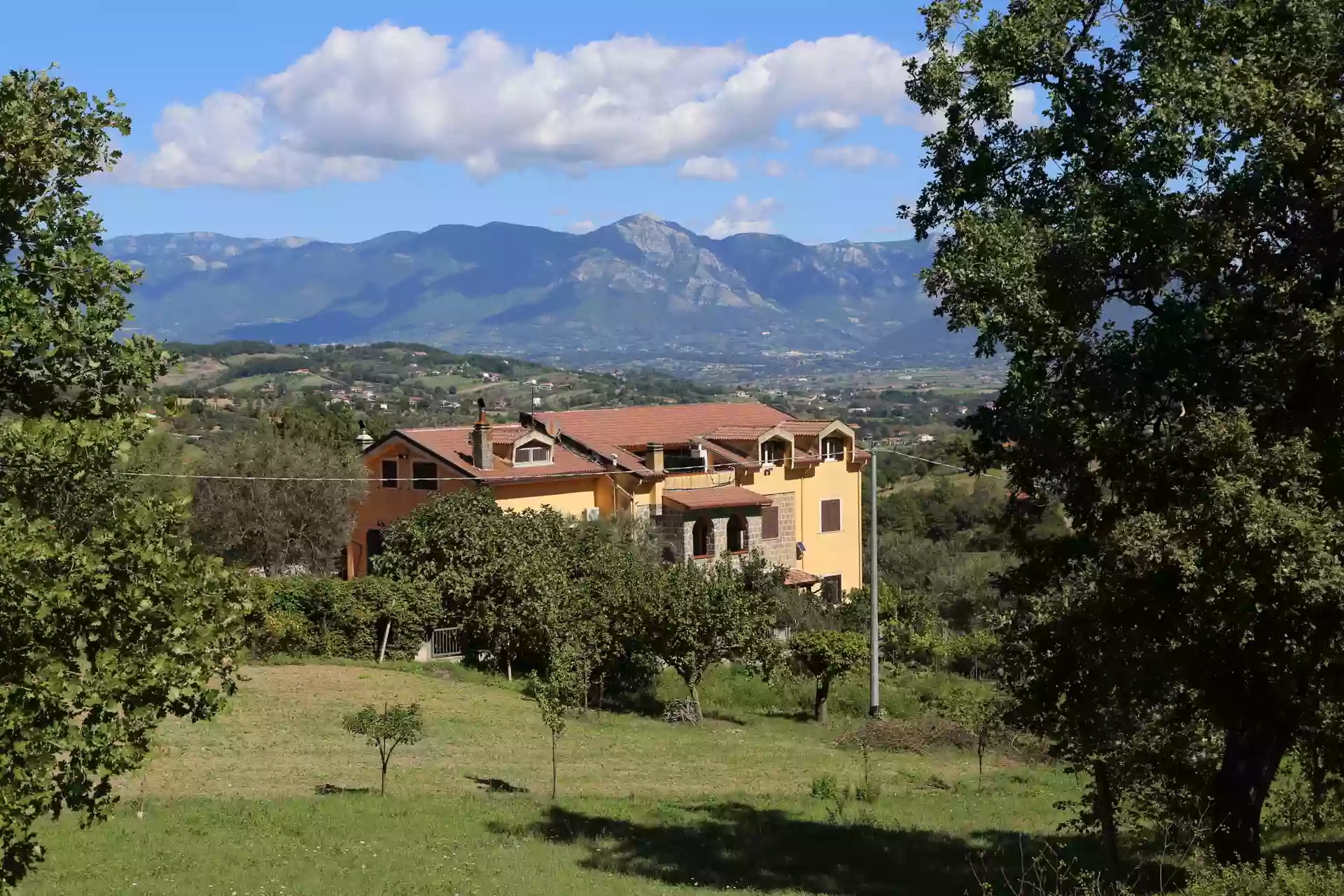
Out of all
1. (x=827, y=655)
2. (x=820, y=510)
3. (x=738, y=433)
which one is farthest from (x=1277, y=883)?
(x=820, y=510)

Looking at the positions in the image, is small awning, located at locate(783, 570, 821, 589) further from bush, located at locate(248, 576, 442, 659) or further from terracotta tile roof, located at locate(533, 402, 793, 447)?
bush, located at locate(248, 576, 442, 659)

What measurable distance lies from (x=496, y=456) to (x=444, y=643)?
10.7 metres

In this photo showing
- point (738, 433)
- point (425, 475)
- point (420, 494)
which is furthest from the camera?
point (738, 433)

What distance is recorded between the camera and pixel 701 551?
49.3 meters

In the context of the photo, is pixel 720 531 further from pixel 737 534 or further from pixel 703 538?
pixel 737 534

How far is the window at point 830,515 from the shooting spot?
55312mm

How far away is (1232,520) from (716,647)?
2544 centimetres

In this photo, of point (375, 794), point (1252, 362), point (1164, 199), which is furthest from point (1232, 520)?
point (375, 794)

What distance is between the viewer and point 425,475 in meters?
48.7

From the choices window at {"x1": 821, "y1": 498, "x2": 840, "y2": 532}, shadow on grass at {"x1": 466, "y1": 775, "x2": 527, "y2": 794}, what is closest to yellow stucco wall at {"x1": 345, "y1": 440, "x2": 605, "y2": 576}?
window at {"x1": 821, "y1": 498, "x2": 840, "y2": 532}

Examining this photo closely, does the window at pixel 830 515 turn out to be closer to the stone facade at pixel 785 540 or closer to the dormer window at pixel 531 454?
the stone facade at pixel 785 540

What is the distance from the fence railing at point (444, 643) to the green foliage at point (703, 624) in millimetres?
6762

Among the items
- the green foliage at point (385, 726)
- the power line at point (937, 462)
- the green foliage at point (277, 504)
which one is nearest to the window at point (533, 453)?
the green foliage at point (277, 504)

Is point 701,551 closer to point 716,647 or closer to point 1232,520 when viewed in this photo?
point 716,647
